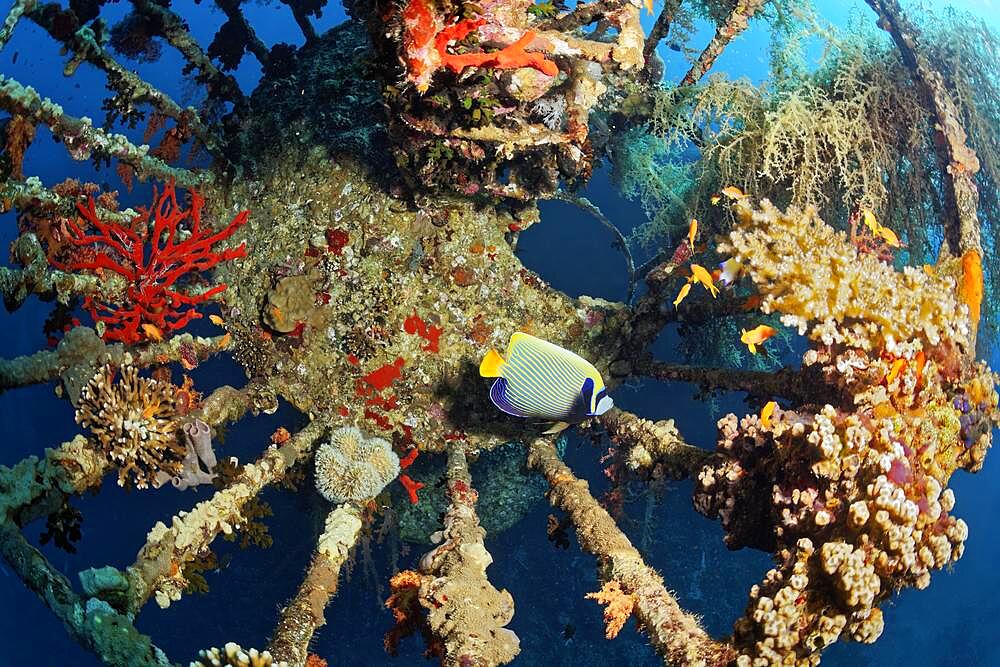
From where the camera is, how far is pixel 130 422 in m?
3.94

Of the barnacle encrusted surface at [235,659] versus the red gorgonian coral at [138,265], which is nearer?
the barnacle encrusted surface at [235,659]

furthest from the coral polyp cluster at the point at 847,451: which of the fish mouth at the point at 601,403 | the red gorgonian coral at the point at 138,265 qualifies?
the red gorgonian coral at the point at 138,265

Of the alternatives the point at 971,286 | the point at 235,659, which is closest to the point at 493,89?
the point at 971,286

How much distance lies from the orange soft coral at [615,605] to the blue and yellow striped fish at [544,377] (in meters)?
1.00

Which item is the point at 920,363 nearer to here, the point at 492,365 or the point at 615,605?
the point at 615,605

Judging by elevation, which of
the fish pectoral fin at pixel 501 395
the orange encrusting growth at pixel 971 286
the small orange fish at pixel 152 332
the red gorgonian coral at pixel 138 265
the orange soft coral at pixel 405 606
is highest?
the orange encrusting growth at pixel 971 286

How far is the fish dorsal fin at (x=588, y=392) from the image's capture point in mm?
3445

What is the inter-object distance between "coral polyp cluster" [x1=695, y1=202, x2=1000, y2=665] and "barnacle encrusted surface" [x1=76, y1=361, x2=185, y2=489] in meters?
3.75

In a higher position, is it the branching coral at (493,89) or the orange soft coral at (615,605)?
the branching coral at (493,89)

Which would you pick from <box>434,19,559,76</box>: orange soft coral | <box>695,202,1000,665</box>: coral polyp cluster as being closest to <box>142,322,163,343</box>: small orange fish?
<box>434,19,559,76</box>: orange soft coral

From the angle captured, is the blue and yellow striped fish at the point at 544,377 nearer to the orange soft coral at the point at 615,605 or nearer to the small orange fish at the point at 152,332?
the orange soft coral at the point at 615,605

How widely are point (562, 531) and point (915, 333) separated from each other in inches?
105

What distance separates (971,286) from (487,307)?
11.7 ft

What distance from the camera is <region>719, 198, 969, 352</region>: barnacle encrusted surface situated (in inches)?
131
